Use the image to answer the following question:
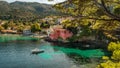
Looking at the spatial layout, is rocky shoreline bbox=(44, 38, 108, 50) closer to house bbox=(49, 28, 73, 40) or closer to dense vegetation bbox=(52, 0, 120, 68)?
house bbox=(49, 28, 73, 40)

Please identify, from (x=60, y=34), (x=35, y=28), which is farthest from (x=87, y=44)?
(x=35, y=28)

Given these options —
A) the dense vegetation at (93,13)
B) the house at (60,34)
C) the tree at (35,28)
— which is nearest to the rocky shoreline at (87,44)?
the house at (60,34)

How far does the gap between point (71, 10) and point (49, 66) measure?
37.6 meters

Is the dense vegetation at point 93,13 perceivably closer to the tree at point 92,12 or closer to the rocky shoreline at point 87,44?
the tree at point 92,12

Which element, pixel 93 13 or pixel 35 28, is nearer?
pixel 93 13

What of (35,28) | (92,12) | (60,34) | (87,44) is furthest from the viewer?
(35,28)

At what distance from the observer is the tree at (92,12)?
964 centimetres

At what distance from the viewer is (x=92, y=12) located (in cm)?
1059

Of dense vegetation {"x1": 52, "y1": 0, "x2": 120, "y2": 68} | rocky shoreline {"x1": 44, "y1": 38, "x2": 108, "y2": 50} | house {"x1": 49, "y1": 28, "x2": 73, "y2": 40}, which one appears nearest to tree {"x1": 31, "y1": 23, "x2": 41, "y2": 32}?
house {"x1": 49, "y1": 28, "x2": 73, "y2": 40}

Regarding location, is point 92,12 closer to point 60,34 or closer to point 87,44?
point 87,44

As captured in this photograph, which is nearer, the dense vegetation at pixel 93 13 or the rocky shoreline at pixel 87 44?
the dense vegetation at pixel 93 13

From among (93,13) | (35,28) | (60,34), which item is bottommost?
(35,28)

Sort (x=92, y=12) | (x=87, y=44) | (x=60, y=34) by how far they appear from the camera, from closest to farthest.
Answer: (x=92, y=12), (x=87, y=44), (x=60, y=34)

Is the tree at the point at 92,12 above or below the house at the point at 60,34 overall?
above
